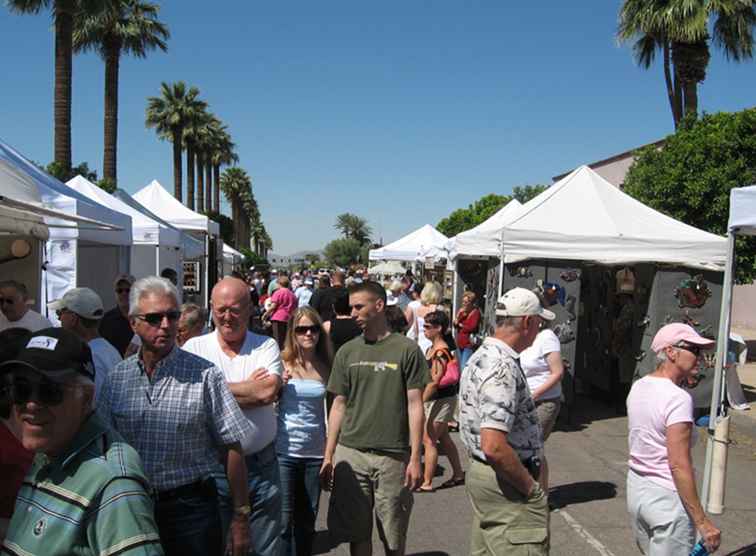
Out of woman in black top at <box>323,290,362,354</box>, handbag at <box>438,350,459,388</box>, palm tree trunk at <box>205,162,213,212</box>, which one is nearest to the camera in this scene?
handbag at <box>438,350,459,388</box>

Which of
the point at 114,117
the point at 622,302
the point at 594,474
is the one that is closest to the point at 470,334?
the point at 622,302

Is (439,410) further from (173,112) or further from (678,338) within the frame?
(173,112)

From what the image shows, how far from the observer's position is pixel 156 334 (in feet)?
9.09

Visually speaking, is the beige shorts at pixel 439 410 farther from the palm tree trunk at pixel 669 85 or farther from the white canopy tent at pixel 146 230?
the palm tree trunk at pixel 669 85

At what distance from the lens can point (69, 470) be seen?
164 centimetres

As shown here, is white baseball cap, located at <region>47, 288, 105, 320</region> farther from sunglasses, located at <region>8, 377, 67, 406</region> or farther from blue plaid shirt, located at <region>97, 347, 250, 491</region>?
sunglasses, located at <region>8, 377, 67, 406</region>

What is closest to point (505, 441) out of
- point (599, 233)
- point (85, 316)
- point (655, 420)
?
point (655, 420)

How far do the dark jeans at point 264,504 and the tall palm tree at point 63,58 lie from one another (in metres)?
18.0

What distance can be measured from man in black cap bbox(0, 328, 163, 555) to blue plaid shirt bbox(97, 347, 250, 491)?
0.86m

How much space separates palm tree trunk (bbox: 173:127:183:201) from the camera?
38.9 metres

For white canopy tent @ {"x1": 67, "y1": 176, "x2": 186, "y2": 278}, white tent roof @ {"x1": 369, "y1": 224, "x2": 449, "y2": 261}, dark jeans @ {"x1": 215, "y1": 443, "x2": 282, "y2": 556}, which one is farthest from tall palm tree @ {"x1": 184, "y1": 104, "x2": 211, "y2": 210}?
dark jeans @ {"x1": 215, "y1": 443, "x2": 282, "y2": 556}

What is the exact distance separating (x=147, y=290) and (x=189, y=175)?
4248 centimetres

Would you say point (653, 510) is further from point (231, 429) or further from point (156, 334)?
point (156, 334)

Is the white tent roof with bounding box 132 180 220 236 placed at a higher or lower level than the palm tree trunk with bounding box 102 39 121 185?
lower
